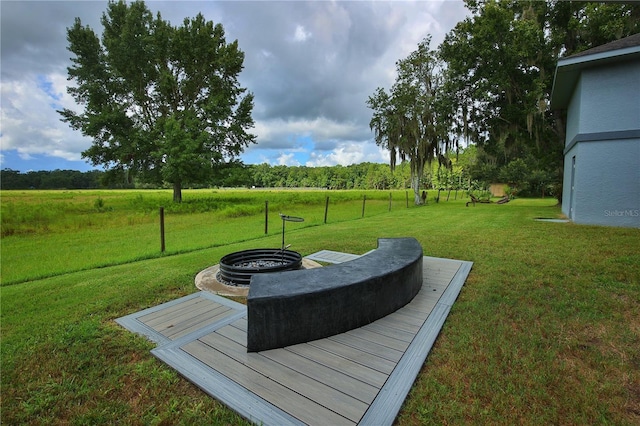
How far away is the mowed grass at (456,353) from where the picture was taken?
1.60 m

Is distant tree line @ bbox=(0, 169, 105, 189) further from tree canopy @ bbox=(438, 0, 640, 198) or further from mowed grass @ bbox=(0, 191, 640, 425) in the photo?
tree canopy @ bbox=(438, 0, 640, 198)

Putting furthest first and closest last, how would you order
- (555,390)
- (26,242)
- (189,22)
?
(189,22) < (26,242) < (555,390)

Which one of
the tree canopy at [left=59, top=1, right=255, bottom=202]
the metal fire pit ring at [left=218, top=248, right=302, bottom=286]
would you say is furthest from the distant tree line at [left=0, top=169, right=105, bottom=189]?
the metal fire pit ring at [left=218, top=248, right=302, bottom=286]

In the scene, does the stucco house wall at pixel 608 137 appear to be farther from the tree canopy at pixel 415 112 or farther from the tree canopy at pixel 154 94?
the tree canopy at pixel 154 94

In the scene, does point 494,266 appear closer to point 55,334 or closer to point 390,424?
point 390,424

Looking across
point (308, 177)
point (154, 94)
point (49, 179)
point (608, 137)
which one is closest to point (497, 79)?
point (608, 137)

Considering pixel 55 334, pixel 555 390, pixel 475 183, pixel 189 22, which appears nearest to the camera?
pixel 555 390

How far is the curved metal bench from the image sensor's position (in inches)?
84.2

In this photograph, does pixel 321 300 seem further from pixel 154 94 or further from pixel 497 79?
pixel 154 94

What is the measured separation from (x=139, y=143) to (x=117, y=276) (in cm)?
1553

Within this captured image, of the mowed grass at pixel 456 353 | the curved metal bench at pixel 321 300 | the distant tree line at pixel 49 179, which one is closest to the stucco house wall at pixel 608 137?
the mowed grass at pixel 456 353

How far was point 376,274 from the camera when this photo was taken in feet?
8.41

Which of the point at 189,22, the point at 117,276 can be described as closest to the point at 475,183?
the point at 189,22

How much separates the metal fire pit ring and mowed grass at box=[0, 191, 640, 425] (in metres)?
0.48
